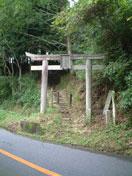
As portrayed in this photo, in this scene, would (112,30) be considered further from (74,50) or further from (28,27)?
(28,27)

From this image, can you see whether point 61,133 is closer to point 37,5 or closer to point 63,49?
point 37,5

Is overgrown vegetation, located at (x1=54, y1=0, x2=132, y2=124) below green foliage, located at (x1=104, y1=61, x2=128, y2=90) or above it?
above

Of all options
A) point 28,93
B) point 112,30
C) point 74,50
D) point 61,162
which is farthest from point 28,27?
point 61,162

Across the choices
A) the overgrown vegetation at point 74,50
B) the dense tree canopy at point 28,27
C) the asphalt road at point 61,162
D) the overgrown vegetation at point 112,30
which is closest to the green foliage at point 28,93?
the overgrown vegetation at point 74,50

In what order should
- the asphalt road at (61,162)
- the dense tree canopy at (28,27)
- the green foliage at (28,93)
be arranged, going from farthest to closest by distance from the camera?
the green foliage at (28,93), the dense tree canopy at (28,27), the asphalt road at (61,162)

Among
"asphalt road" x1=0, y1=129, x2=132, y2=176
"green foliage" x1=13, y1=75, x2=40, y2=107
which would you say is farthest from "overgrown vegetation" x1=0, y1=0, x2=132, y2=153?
"asphalt road" x1=0, y1=129, x2=132, y2=176

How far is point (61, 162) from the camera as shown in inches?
332

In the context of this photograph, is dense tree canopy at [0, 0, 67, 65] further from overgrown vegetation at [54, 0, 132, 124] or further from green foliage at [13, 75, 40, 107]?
overgrown vegetation at [54, 0, 132, 124]

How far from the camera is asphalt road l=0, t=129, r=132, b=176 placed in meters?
7.50

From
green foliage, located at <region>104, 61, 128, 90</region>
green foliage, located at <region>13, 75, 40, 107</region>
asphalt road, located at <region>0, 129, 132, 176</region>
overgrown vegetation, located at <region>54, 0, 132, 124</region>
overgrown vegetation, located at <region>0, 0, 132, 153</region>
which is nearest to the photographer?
asphalt road, located at <region>0, 129, 132, 176</region>

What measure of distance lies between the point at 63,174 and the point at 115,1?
7539 mm

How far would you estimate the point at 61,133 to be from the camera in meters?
12.9

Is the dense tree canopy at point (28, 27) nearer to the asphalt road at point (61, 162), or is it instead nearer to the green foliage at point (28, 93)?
the green foliage at point (28, 93)

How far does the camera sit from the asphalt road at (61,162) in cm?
750
